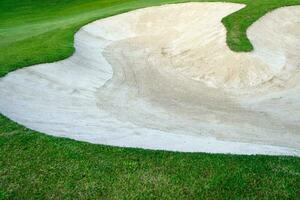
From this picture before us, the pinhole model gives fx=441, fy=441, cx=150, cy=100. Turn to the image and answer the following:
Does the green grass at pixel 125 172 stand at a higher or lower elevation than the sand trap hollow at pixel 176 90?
higher

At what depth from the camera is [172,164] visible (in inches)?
434

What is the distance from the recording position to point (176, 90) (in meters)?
19.1

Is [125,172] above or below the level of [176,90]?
above

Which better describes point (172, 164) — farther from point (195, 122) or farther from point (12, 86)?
point (12, 86)

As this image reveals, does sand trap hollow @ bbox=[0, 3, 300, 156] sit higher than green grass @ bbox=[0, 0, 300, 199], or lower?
lower

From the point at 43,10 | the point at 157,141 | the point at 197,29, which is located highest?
the point at 157,141

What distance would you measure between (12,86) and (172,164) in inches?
343

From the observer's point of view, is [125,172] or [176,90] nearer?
[125,172]

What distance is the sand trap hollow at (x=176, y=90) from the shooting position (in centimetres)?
1370

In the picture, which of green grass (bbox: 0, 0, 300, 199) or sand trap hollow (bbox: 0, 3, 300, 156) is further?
sand trap hollow (bbox: 0, 3, 300, 156)

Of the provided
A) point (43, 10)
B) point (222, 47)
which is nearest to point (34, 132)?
point (222, 47)

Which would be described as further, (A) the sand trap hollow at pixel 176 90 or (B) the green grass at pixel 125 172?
(A) the sand trap hollow at pixel 176 90

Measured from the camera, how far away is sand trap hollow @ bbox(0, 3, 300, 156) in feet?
45.0

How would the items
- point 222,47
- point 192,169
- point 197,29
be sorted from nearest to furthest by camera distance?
point 192,169
point 222,47
point 197,29
